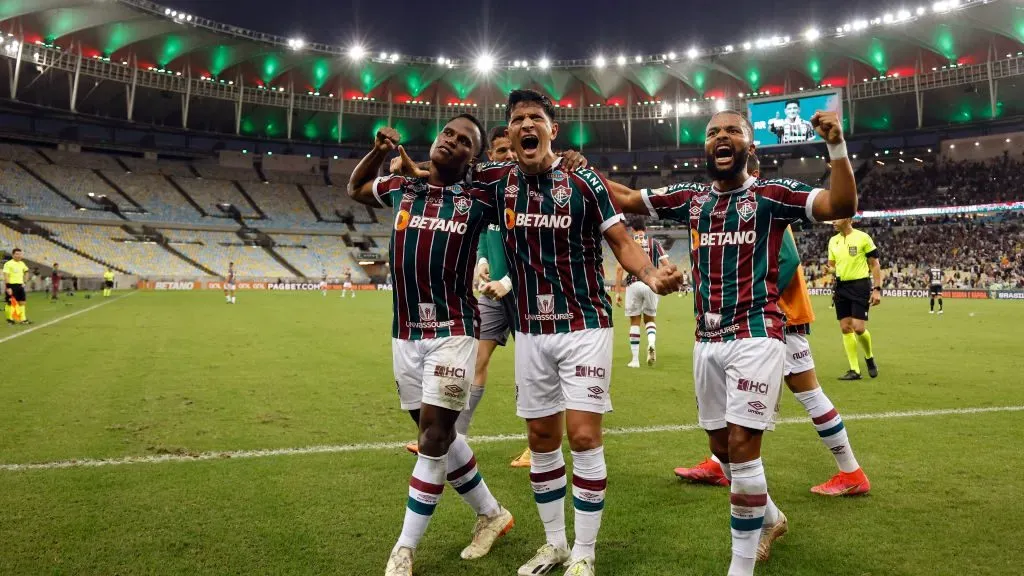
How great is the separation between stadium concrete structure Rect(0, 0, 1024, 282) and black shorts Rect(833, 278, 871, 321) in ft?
153

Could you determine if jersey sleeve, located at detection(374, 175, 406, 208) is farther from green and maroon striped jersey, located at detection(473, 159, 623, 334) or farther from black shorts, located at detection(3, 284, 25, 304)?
black shorts, located at detection(3, 284, 25, 304)

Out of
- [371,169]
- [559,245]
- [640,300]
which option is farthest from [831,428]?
[640,300]

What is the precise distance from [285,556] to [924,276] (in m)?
50.8

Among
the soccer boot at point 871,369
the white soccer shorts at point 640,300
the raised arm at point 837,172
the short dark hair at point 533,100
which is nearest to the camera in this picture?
the raised arm at point 837,172

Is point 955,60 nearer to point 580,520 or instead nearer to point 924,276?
point 924,276

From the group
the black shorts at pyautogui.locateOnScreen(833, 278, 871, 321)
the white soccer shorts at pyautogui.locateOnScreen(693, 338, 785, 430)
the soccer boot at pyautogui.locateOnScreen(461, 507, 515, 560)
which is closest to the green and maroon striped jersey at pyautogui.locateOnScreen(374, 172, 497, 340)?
the soccer boot at pyautogui.locateOnScreen(461, 507, 515, 560)

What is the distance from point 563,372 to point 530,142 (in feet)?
4.28

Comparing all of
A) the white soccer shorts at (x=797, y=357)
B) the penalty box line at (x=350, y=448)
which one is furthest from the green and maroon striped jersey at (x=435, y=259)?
the white soccer shorts at (x=797, y=357)

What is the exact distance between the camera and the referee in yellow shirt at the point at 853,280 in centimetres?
915

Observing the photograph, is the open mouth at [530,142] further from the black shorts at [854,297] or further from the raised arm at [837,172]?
the black shorts at [854,297]

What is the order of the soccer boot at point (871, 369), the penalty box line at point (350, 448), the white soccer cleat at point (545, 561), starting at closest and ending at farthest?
the white soccer cleat at point (545, 561), the penalty box line at point (350, 448), the soccer boot at point (871, 369)

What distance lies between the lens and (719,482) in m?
4.78

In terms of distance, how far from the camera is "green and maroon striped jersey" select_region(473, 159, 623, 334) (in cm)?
353

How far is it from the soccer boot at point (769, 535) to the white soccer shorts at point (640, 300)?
7.16 metres
